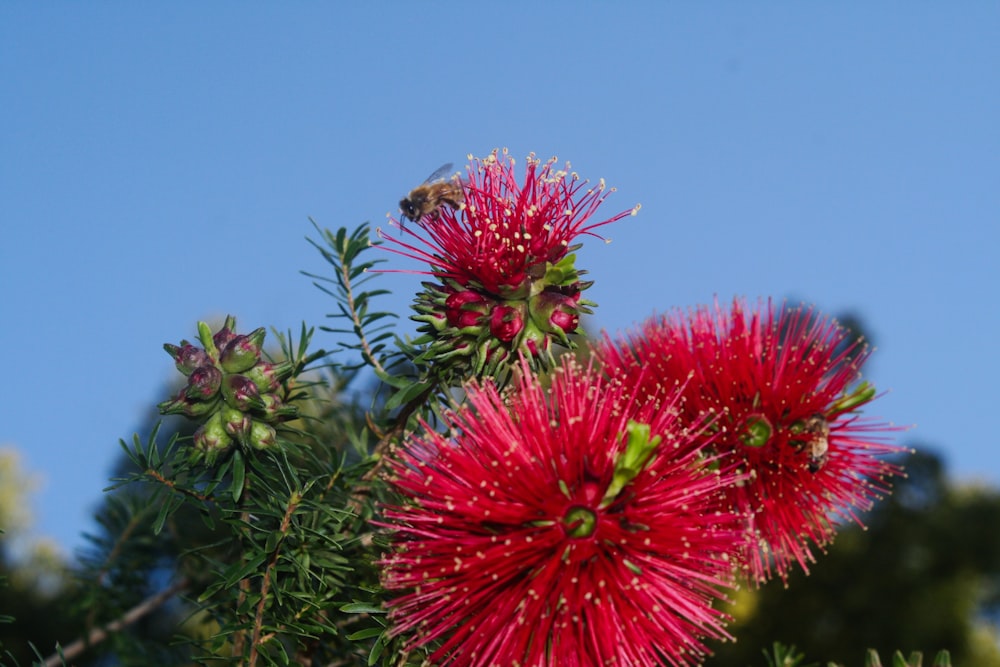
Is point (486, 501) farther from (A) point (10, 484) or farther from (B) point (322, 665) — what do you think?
(A) point (10, 484)

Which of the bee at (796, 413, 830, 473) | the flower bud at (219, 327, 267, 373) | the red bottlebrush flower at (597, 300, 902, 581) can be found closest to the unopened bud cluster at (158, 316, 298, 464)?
the flower bud at (219, 327, 267, 373)

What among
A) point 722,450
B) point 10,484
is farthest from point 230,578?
point 10,484

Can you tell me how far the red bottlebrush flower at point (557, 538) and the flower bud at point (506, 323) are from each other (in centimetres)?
15

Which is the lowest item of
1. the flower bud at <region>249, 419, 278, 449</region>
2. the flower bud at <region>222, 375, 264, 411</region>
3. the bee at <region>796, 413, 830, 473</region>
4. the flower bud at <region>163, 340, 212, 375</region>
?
the bee at <region>796, 413, 830, 473</region>

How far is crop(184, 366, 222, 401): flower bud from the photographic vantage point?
1898 mm

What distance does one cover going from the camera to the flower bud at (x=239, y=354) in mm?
1938

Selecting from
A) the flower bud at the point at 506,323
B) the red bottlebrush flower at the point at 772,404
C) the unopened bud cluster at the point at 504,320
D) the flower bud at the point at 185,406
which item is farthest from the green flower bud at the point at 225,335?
the red bottlebrush flower at the point at 772,404

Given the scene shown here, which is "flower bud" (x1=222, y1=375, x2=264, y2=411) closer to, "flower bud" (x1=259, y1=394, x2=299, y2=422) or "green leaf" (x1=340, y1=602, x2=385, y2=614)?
"flower bud" (x1=259, y1=394, x2=299, y2=422)

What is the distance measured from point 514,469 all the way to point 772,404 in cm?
83

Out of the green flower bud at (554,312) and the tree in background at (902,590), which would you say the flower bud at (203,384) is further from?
the tree in background at (902,590)

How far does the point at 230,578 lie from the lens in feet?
6.01

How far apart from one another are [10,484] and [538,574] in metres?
14.8

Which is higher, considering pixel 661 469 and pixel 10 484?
pixel 10 484

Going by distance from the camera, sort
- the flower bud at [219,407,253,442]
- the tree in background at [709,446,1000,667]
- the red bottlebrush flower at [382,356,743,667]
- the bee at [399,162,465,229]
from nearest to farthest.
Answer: the red bottlebrush flower at [382,356,743,667]
the flower bud at [219,407,253,442]
the bee at [399,162,465,229]
the tree in background at [709,446,1000,667]
